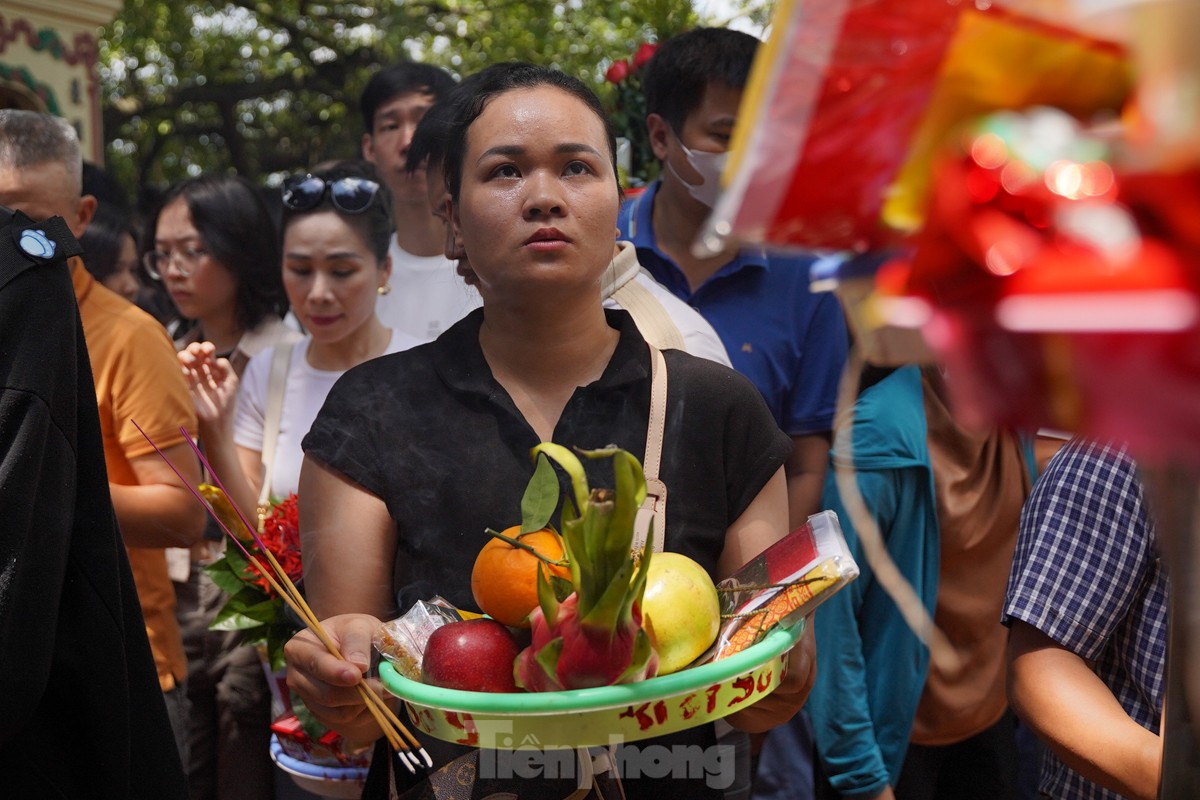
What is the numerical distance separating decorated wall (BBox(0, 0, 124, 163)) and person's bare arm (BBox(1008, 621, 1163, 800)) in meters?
6.85

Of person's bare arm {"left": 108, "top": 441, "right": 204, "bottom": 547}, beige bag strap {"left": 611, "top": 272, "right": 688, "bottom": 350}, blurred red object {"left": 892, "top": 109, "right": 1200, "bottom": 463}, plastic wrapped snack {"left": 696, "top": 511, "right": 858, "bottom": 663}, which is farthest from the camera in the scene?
person's bare arm {"left": 108, "top": 441, "right": 204, "bottom": 547}

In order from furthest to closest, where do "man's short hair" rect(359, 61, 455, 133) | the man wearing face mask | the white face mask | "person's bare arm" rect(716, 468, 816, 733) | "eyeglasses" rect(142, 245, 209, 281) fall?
"man's short hair" rect(359, 61, 455, 133) < "eyeglasses" rect(142, 245, 209, 281) < the white face mask < the man wearing face mask < "person's bare arm" rect(716, 468, 816, 733)

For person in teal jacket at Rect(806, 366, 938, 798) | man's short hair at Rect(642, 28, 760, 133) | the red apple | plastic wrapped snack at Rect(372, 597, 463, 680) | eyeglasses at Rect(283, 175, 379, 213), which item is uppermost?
man's short hair at Rect(642, 28, 760, 133)

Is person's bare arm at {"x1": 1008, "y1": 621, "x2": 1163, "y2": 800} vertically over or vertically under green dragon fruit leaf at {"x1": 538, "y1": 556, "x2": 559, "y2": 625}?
Answer: under

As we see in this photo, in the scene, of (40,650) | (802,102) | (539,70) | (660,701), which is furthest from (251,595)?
(802,102)

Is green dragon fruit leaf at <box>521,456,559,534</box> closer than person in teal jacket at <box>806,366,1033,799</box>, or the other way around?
green dragon fruit leaf at <box>521,456,559,534</box>

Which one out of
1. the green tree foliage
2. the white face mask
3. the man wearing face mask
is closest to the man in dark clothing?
the man wearing face mask

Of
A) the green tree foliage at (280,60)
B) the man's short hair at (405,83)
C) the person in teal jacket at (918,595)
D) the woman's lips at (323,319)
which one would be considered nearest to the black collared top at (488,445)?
the person in teal jacket at (918,595)

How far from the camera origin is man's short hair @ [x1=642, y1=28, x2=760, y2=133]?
3.25 m

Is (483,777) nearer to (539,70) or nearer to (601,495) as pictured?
(601,495)

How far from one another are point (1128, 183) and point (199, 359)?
2.58 metres

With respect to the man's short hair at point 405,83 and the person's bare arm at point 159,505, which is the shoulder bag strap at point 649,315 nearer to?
the person's bare arm at point 159,505

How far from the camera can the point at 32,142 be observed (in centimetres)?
266

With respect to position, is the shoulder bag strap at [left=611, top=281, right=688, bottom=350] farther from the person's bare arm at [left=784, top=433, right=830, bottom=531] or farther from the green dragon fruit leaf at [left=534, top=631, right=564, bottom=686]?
the green dragon fruit leaf at [left=534, top=631, right=564, bottom=686]
